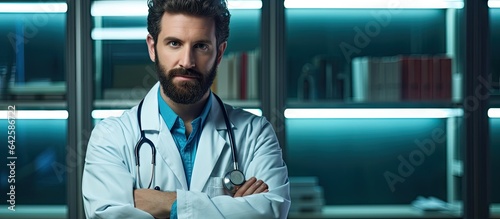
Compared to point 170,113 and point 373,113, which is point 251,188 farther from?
point 373,113

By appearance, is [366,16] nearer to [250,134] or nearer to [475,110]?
[475,110]

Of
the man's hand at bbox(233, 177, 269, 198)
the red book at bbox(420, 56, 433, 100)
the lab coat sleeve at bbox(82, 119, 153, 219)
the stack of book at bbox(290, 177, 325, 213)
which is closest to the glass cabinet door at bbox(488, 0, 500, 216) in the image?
the red book at bbox(420, 56, 433, 100)

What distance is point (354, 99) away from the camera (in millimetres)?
3350

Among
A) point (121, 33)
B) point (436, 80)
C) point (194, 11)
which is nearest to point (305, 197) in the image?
point (436, 80)

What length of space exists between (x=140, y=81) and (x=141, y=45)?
21cm

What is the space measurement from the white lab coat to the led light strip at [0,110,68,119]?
122 cm

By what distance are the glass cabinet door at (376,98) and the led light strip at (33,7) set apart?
3.99 feet

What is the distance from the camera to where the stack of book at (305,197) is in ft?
10.8

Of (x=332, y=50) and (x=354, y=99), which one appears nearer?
(x=354, y=99)

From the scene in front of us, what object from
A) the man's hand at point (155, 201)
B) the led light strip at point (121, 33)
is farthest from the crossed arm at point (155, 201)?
the led light strip at point (121, 33)

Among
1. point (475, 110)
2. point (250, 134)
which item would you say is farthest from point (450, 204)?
point (250, 134)

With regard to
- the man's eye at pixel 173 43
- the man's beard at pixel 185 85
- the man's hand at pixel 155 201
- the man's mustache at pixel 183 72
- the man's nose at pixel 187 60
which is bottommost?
the man's hand at pixel 155 201

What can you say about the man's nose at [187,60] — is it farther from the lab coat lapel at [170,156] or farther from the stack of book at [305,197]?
the stack of book at [305,197]

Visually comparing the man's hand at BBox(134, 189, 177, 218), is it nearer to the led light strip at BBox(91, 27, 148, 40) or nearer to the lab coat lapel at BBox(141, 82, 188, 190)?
the lab coat lapel at BBox(141, 82, 188, 190)
